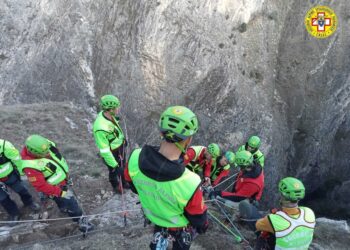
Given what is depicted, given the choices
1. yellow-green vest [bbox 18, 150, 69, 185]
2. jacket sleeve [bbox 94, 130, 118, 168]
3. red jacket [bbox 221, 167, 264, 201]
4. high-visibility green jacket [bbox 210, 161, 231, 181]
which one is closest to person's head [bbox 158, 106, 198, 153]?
yellow-green vest [bbox 18, 150, 69, 185]

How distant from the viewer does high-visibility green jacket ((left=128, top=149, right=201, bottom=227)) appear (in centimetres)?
373

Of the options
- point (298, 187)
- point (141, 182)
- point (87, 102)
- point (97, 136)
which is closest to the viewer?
point (141, 182)

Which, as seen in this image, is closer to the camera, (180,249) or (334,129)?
(180,249)

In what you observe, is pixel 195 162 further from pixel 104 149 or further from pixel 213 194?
pixel 104 149

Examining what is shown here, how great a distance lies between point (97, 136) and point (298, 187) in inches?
191

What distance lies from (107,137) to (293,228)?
4.95m

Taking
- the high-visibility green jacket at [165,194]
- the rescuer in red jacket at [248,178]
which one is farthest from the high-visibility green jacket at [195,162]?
the high-visibility green jacket at [165,194]

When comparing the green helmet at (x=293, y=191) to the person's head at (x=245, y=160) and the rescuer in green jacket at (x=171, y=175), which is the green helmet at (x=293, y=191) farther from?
the person's head at (x=245, y=160)

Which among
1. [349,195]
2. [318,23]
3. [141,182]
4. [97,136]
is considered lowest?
[349,195]

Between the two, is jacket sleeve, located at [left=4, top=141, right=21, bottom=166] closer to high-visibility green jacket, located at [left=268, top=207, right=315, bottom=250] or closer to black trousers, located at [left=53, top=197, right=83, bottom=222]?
black trousers, located at [left=53, top=197, right=83, bottom=222]

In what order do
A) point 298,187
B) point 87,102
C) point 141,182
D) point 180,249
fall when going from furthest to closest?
point 87,102, point 298,187, point 180,249, point 141,182

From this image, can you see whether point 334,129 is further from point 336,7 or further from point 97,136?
point 97,136

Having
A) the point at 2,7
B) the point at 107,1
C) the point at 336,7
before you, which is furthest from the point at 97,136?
the point at 336,7

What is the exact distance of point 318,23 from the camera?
1923 cm
